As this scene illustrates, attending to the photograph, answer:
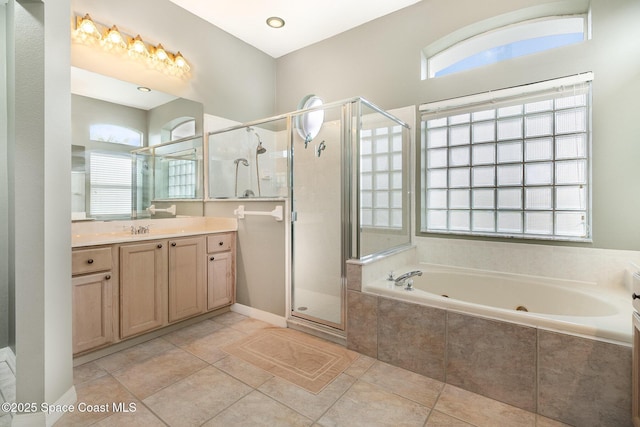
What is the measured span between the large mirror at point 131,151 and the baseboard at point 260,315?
107 centimetres

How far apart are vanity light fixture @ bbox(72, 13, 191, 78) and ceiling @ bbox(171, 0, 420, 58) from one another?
1.82 feet

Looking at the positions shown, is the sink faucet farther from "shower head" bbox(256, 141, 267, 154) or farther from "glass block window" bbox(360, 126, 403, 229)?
"glass block window" bbox(360, 126, 403, 229)

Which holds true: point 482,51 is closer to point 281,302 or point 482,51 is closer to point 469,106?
point 469,106

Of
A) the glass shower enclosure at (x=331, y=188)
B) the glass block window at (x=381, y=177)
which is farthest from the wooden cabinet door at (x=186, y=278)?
the glass block window at (x=381, y=177)

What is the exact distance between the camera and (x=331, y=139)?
2525 mm

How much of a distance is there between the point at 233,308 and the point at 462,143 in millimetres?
2692

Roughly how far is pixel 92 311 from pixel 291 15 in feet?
10.1

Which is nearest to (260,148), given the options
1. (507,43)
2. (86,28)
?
(86,28)

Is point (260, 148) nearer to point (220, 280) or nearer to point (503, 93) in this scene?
point (220, 280)

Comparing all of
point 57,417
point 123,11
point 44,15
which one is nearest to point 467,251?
point 57,417

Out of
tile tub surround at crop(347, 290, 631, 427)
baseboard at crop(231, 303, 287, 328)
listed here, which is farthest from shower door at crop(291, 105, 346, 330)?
tile tub surround at crop(347, 290, 631, 427)

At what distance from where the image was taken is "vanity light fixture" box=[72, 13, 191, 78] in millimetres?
2266

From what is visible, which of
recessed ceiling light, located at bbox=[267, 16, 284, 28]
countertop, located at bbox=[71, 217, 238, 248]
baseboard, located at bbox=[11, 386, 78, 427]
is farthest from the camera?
recessed ceiling light, located at bbox=[267, 16, 284, 28]

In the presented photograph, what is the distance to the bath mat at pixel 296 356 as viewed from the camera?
1846 millimetres
